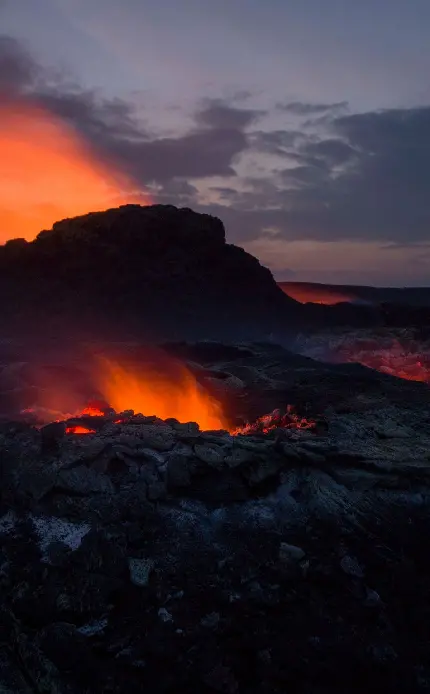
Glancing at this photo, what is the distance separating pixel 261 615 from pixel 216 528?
1.48 meters

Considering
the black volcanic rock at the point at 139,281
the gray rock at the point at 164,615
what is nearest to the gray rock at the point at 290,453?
the gray rock at the point at 164,615

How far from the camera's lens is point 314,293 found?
5659cm

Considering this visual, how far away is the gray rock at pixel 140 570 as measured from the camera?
7.64 meters

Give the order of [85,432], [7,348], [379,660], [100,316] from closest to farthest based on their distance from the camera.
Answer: [379,660] < [85,432] < [7,348] < [100,316]

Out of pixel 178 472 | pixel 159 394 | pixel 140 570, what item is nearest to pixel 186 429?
pixel 178 472

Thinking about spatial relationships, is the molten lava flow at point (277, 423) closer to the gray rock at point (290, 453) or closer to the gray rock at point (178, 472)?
the gray rock at point (290, 453)

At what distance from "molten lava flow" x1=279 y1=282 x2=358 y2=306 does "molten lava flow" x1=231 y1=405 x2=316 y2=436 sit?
124 ft

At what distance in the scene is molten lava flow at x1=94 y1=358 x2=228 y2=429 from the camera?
48.2ft

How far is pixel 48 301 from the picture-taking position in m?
27.7

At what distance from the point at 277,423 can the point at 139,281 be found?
59.0 ft

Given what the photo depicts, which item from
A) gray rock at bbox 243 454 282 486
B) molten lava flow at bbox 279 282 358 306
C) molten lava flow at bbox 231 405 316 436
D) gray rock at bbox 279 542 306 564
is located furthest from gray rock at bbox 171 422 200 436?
molten lava flow at bbox 279 282 358 306

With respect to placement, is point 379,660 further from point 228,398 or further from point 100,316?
point 100,316

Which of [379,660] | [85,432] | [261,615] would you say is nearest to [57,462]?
[85,432]

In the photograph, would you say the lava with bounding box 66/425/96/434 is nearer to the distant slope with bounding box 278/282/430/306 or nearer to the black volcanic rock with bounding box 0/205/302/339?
the black volcanic rock with bounding box 0/205/302/339
